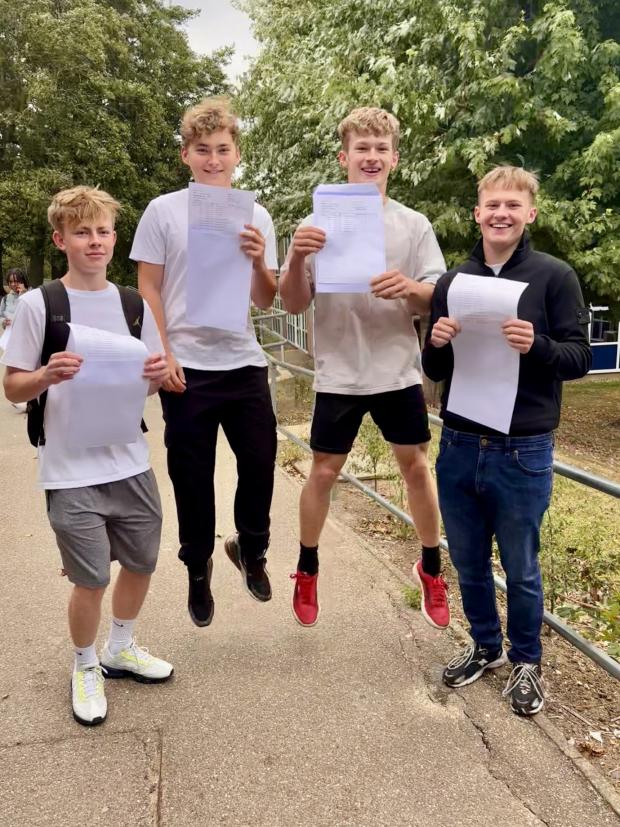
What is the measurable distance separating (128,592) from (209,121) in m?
1.84

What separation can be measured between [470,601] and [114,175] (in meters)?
22.0

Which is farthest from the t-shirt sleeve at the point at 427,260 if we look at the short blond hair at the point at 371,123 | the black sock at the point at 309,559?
the black sock at the point at 309,559

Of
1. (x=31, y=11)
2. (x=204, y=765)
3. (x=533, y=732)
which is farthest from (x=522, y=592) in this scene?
(x=31, y=11)

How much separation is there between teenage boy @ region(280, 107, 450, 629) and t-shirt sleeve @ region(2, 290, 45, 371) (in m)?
0.92

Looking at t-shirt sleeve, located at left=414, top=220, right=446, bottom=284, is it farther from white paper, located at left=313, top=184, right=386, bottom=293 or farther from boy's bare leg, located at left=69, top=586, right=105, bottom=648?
boy's bare leg, located at left=69, top=586, right=105, bottom=648

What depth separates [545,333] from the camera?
252 centimetres

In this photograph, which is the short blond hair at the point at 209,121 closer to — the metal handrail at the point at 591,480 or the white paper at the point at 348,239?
the white paper at the point at 348,239

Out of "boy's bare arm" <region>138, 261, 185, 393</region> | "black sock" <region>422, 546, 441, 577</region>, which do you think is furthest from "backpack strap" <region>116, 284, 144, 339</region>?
"black sock" <region>422, 546, 441, 577</region>

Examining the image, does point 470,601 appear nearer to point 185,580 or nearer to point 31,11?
point 185,580

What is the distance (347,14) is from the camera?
990 cm

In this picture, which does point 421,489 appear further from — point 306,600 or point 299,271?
point 299,271

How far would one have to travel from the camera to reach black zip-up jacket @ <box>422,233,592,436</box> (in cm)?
243

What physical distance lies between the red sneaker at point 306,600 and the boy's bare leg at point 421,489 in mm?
522

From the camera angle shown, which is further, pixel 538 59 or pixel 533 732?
pixel 538 59
